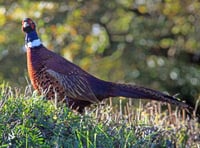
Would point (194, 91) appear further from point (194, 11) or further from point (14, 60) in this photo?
point (14, 60)

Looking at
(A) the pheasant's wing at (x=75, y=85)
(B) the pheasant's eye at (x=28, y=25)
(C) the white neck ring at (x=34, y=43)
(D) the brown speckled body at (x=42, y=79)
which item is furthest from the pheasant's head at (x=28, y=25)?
(A) the pheasant's wing at (x=75, y=85)

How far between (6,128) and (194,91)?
903 centimetres

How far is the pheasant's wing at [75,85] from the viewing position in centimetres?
738

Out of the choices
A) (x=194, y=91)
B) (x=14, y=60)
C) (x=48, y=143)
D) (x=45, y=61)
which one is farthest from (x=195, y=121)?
(x=14, y=60)

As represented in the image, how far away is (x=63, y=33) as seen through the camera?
15086 millimetres

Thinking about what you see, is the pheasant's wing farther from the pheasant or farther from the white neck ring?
the white neck ring

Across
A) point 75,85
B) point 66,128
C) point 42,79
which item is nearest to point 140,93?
point 75,85

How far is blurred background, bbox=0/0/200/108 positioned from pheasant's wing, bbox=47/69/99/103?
6950 mm

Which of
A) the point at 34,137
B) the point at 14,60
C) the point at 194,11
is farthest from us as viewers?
the point at 14,60

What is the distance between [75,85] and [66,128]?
1.33 metres

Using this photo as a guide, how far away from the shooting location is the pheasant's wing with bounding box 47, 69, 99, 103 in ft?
Answer: 24.2

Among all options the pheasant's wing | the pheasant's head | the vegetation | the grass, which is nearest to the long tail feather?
the pheasant's wing

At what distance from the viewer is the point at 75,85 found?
293 inches

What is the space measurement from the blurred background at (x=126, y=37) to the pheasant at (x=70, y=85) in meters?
6.92
